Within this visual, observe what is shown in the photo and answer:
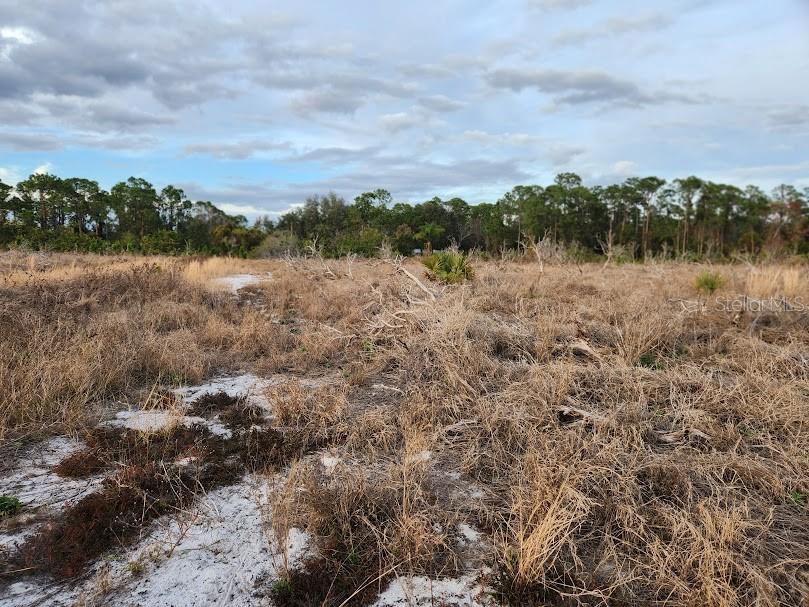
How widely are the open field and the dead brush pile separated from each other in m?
0.02

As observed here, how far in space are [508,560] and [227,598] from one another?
1.31 metres

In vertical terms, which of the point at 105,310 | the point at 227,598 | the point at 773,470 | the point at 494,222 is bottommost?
the point at 227,598

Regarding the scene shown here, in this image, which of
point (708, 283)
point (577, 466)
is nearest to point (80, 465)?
point (577, 466)

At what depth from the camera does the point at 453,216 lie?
4069 cm

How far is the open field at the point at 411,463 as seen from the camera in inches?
87.8

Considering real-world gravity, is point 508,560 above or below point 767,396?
below

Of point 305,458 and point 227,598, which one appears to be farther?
point 305,458

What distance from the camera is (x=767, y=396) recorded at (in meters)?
3.75

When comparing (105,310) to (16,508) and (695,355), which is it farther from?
(695,355)

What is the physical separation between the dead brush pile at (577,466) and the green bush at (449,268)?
3810 mm

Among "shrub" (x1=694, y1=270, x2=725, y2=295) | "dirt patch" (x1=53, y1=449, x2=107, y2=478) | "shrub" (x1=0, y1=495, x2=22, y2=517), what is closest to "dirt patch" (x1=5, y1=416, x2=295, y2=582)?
"dirt patch" (x1=53, y1=449, x2=107, y2=478)

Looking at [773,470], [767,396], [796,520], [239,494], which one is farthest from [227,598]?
[767,396]

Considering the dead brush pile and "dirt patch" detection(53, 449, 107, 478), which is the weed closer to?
the dead brush pile

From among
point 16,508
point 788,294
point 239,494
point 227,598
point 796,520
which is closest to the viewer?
point 227,598
